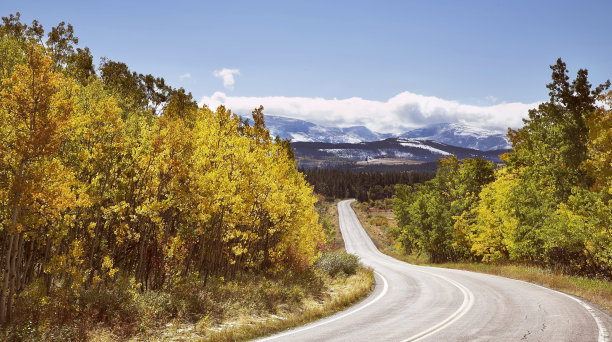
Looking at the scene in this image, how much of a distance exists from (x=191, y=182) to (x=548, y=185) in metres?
29.5

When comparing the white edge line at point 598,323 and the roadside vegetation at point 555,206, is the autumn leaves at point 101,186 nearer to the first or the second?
the white edge line at point 598,323

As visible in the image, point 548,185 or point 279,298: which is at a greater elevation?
point 548,185

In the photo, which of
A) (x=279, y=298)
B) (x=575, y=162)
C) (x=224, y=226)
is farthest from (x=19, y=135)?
(x=575, y=162)

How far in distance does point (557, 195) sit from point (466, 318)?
20.8 m

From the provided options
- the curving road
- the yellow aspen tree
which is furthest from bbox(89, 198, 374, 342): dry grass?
the yellow aspen tree

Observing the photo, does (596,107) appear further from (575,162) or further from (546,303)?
(546,303)

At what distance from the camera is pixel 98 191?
12.0 m

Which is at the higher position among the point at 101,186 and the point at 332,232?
the point at 101,186

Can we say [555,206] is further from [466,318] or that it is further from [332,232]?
[332,232]

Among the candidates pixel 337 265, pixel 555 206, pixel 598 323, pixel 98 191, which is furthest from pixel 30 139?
pixel 555 206

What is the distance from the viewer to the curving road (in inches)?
408

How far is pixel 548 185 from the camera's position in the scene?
98.1 feet

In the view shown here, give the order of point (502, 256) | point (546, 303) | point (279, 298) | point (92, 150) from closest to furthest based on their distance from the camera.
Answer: point (92, 150) < point (546, 303) < point (279, 298) < point (502, 256)

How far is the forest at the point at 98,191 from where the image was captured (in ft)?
30.5
